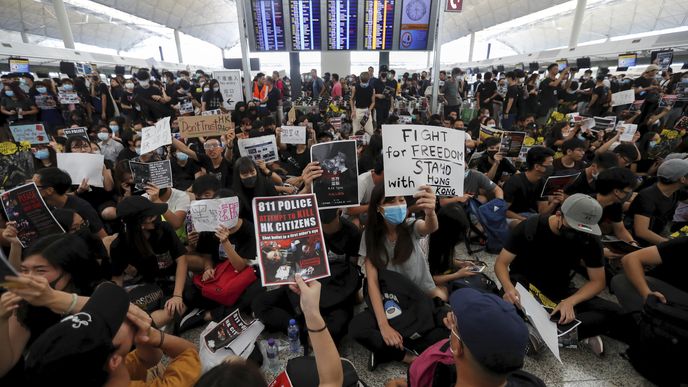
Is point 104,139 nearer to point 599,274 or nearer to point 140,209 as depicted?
point 140,209

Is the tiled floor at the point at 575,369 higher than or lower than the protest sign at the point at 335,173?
lower

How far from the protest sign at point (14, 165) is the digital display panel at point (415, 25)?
7656 mm

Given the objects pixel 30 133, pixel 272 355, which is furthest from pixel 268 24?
pixel 272 355

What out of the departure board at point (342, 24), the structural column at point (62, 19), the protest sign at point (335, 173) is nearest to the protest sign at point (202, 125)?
the protest sign at point (335, 173)

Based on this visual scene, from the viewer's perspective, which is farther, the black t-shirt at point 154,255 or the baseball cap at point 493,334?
the black t-shirt at point 154,255


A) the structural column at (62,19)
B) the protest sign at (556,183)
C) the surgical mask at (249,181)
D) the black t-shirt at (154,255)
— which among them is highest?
the structural column at (62,19)

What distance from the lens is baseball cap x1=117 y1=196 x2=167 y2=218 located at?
2662mm

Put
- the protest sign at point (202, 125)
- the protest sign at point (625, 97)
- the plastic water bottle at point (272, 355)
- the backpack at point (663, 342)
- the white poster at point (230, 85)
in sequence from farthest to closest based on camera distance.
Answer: the white poster at point (230, 85), the protest sign at point (625, 97), the protest sign at point (202, 125), the plastic water bottle at point (272, 355), the backpack at point (663, 342)

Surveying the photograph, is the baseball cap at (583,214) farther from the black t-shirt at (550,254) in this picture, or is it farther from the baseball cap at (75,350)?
the baseball cap at (75,350)

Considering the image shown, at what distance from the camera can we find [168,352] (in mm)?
1789

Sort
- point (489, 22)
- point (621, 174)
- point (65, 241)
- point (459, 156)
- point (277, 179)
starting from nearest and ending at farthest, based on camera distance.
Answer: point (65, 241), point (459, 156), point (621, 174), point (277, 179), point (489, 22)

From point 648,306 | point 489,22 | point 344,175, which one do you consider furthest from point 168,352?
point 489,22

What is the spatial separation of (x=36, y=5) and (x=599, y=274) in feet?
134

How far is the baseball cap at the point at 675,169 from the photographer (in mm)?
3184
